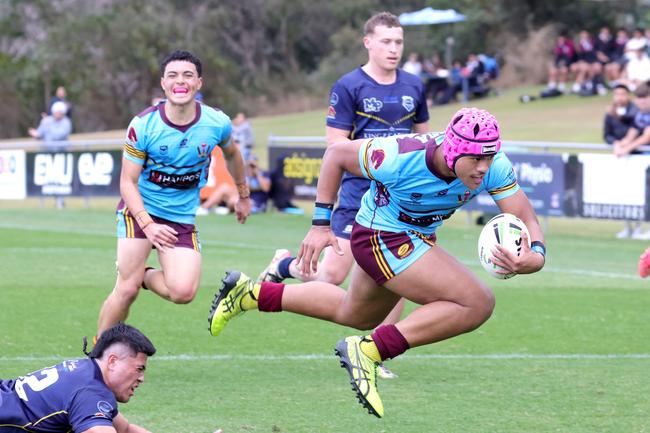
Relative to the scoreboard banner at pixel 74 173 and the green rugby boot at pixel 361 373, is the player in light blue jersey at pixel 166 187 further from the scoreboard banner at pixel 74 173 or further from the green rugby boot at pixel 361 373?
the scoreboard banner at pixel 74 173

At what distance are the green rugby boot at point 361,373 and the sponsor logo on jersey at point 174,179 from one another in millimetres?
2275

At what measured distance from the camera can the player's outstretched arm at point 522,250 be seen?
647cm

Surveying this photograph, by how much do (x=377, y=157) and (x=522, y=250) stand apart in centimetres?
92

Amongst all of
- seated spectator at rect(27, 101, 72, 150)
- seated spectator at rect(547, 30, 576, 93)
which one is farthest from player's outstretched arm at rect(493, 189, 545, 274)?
seated spectator at rect(547, 30, 576, 93)

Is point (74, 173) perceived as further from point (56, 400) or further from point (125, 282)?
point (56, 400)

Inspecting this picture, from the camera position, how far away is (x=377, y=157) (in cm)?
667

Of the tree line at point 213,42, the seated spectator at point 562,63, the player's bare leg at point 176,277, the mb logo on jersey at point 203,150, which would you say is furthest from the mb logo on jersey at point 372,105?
the tree line at point 213,42

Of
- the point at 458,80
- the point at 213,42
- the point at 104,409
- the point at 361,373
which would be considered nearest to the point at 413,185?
the point at 361,373

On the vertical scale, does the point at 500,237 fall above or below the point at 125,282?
above

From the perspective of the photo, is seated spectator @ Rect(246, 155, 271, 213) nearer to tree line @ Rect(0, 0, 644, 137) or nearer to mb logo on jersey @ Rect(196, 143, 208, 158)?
mb logo on jersey @ Rect(196, 143, 208, 158)

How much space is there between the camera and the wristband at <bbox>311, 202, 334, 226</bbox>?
7133 mm

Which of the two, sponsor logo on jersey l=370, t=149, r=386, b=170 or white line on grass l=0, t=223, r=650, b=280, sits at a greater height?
sponsor logo on jersey l=370, t=149, r=386, b=170

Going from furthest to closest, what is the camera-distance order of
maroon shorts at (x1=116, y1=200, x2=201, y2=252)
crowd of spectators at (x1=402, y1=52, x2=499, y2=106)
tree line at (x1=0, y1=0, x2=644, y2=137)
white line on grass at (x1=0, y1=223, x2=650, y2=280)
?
1. tree line at (x1=0, y1=0, x2=644, y2=137)
2. crowd of spectators at (x1=402, y1=52, x2=499, y2=106)
3. white line on grass at (x1=0, y1=223, x2=650, y2=280)
4. maroon shorts at (x1=116, y1=200, x2=201, y2=252)

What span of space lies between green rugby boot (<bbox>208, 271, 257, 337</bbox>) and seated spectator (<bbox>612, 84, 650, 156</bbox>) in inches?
424
